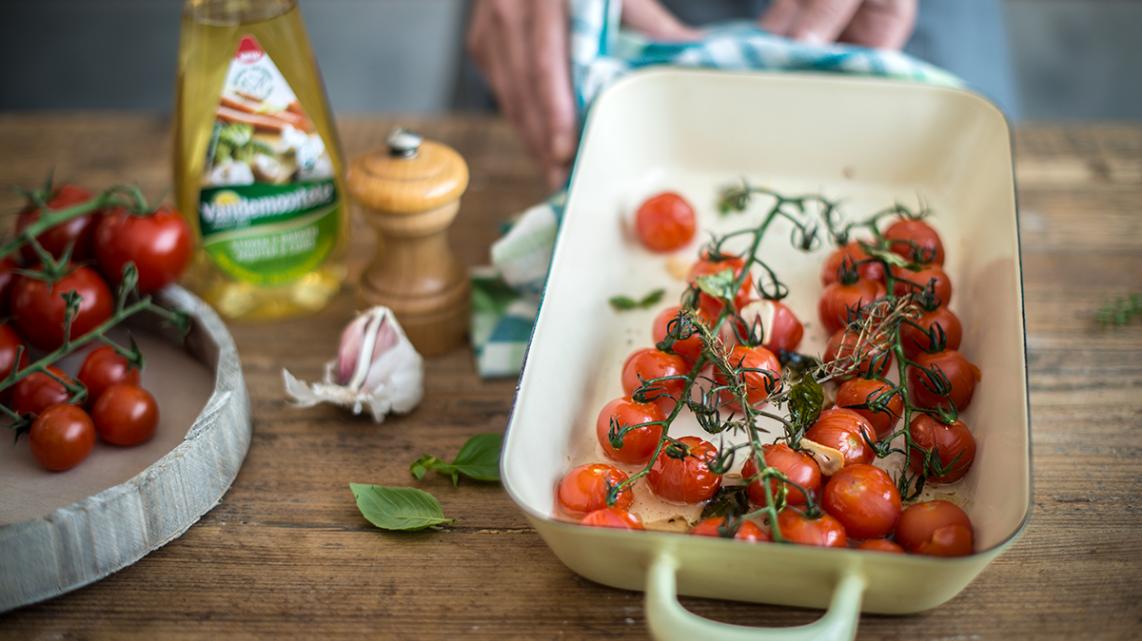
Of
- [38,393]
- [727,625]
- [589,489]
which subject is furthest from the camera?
[38,393]

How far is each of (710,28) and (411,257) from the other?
58 cm

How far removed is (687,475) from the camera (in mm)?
645

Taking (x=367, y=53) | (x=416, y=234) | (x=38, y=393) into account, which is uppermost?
(x=416, y=234)

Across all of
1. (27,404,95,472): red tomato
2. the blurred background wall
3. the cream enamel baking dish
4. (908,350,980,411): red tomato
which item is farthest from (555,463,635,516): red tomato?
the blurred background wall

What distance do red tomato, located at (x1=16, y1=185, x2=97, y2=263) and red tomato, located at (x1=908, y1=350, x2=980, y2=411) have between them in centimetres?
65

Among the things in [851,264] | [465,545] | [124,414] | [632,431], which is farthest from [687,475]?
[124,414]

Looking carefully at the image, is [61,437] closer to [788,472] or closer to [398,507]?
[398,507]

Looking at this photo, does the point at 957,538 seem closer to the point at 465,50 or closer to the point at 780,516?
the point at 780,516

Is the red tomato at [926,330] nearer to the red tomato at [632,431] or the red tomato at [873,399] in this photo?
the red tomato at [873,399]

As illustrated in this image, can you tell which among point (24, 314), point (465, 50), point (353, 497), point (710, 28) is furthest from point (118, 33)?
point (353, 497)

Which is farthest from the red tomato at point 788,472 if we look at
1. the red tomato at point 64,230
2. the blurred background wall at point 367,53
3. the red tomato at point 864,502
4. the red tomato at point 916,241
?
the blurred background wall at point 367,53

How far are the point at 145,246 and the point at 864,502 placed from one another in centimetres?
57

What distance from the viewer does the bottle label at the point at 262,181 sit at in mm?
857

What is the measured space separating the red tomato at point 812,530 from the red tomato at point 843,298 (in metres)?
0.23
